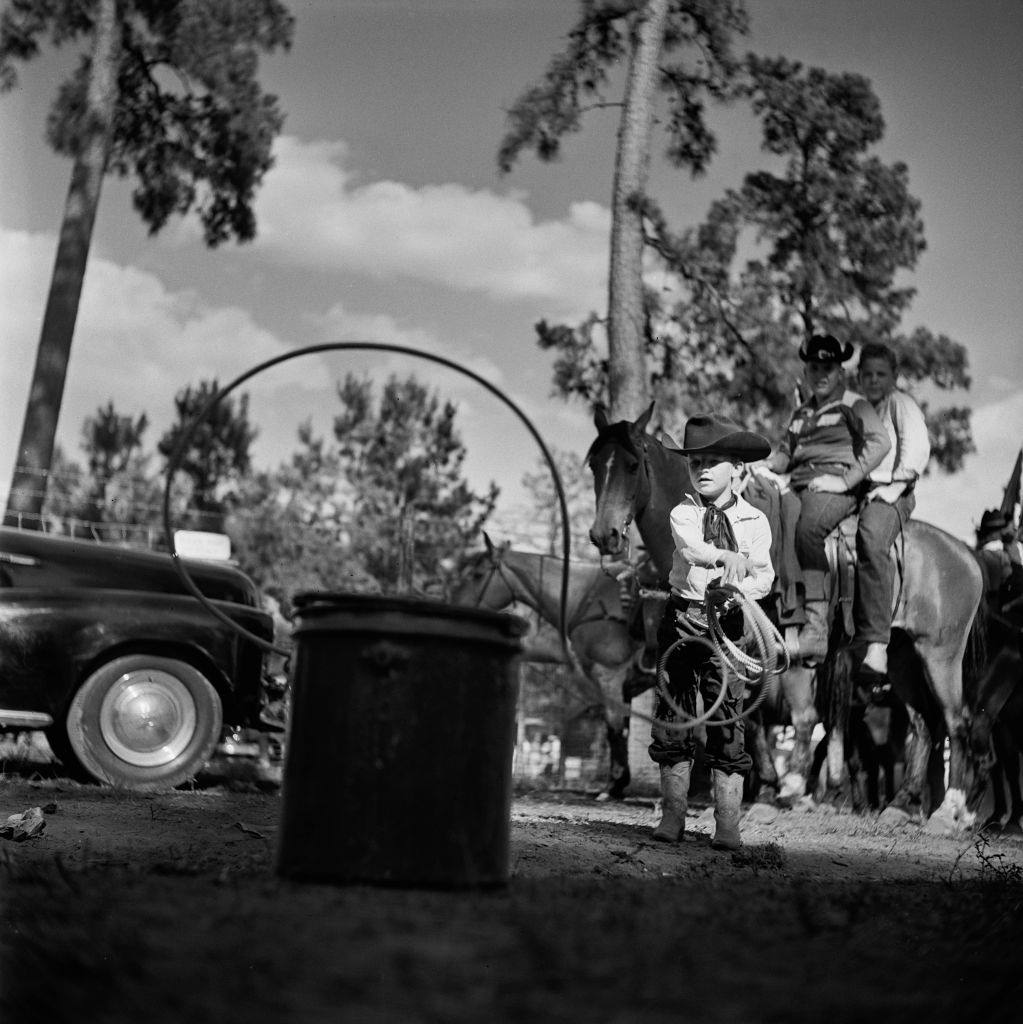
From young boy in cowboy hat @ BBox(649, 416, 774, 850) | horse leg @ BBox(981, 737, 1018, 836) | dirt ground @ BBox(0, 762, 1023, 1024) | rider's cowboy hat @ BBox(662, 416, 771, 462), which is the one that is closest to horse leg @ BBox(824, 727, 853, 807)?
horse leg @ BBox(981, 737, 1018, 836)

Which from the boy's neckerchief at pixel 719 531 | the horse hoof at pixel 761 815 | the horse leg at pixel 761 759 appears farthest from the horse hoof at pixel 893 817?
the boy's neckerchief at pixel 719 531

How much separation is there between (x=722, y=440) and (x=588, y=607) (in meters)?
6.10

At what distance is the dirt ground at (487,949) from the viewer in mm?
2900

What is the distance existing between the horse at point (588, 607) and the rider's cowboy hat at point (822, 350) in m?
2.14

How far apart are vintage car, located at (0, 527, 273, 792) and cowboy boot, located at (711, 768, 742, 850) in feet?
10.9

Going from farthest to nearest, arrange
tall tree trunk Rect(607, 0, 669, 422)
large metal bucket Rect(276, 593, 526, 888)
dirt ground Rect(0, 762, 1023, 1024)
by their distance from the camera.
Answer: tall tree trunk Rect(607, 0, 669, 422) → large metal bucket Rect(276, 593, 526, 888) → dirt ground Rect(0, 762, 1023, 1024)

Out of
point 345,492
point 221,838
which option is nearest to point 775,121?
point 221,838

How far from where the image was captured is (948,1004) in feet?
11.1

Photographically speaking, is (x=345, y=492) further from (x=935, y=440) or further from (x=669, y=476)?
(x=669, y=476)

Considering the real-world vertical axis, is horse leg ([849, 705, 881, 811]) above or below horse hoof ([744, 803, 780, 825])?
above

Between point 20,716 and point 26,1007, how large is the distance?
632 cm

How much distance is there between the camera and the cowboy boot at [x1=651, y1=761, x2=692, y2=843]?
7.16 meters

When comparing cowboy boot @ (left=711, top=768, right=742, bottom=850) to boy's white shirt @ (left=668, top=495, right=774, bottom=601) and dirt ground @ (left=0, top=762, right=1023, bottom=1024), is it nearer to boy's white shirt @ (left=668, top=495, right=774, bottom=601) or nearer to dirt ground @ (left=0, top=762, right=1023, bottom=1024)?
boy's white shirt @ (left=668, top=495, right=774, bottom=601)

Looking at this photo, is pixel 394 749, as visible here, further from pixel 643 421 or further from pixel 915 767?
pixel 915 767
